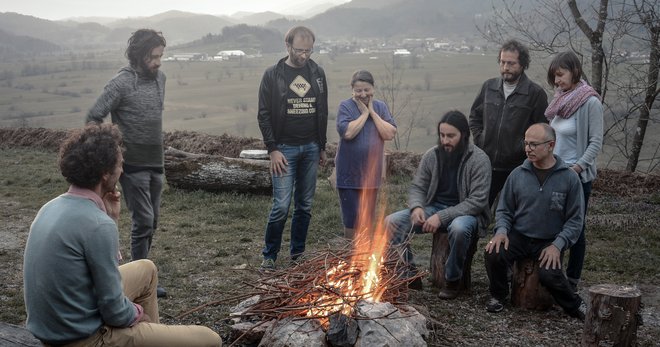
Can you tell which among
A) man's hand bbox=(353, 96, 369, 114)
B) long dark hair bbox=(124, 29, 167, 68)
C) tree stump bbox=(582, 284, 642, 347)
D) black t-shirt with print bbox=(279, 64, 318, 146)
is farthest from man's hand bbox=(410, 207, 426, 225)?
long dark hair bbox=(124, 29, 167, 68)

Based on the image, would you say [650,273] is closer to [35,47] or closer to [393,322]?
[393,322]

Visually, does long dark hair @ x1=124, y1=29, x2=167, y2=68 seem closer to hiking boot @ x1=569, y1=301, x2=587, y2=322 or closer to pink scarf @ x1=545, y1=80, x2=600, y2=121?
pink scarf @ x1=545, y1=80, x2=600, y2=121

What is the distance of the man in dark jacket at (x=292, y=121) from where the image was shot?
524 centimetres

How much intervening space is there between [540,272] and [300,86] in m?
2.46

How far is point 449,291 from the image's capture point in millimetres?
5055

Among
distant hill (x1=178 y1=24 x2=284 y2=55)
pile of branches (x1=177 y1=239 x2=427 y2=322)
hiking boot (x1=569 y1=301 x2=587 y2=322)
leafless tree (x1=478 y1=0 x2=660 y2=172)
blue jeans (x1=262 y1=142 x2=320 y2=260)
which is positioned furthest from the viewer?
distant hill (x1=178 y1=24 x2=284 y2=55)

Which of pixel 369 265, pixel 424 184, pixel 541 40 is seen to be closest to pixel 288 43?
pixel 424 184

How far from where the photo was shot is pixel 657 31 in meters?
9.31

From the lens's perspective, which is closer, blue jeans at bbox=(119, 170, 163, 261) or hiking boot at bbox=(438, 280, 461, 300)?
blue jeans at bbox=(119, 170, 163, 261)

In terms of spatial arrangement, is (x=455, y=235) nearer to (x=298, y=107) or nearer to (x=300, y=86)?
(x=298, y=107)

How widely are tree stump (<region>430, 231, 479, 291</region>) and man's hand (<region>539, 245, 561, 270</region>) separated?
2.11ft

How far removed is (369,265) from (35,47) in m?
83.9

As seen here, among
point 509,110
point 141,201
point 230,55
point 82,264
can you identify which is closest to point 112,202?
point 82,264

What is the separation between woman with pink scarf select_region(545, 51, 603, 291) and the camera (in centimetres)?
491
